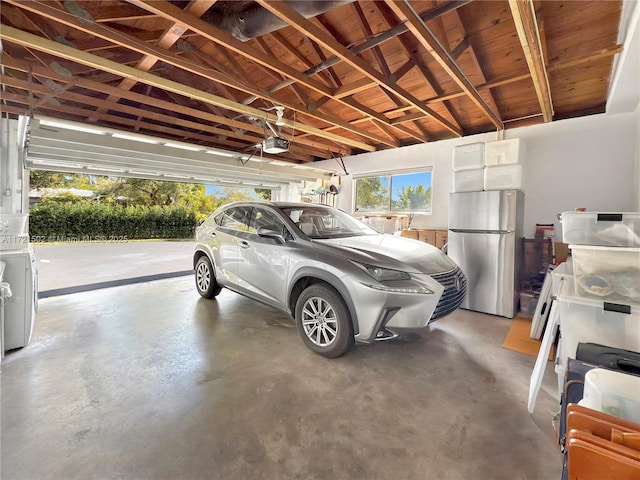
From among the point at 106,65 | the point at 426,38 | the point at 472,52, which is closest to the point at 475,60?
the point at 472,52

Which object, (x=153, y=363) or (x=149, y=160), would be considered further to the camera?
(x=149, y=160)

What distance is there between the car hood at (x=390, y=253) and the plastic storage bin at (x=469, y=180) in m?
1.65

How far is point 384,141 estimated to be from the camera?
17.9 feet

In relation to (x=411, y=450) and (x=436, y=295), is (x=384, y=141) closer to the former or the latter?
(x=436, y=295)

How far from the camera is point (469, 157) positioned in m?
4.09

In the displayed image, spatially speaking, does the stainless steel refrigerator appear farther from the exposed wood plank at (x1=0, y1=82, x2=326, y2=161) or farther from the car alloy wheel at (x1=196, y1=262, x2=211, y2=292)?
the exposed wood plank at (x1=0, y1=82, x2=326, y2=161)

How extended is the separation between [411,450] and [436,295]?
3.73ft

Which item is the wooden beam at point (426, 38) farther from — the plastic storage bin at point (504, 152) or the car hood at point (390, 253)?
the car hood at point (390, 253)

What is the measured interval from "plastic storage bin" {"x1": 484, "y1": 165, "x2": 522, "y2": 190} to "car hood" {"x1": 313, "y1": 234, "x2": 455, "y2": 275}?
171 centimetres

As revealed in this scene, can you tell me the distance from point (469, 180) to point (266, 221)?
2.98 meters

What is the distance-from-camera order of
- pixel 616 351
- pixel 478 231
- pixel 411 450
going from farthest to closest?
pixel 478 231 < pixel 411 450 < pixel 616 351

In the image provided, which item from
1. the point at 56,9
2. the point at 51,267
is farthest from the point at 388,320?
the point at 51,267

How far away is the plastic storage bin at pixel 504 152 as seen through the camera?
3.80 metres

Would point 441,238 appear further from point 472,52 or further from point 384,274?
point 384,274
